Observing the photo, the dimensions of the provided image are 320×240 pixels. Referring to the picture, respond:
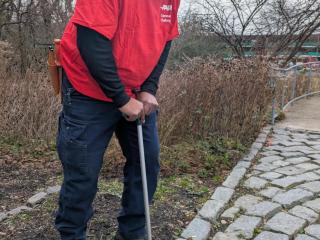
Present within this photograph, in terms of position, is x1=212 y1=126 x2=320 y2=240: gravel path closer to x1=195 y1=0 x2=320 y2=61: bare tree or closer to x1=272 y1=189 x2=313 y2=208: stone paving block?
x1=272 y1=189 x2=313 y2=208: stone paving block

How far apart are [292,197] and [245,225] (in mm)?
877


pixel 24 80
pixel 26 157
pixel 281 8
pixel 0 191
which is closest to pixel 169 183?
pixel 0 191

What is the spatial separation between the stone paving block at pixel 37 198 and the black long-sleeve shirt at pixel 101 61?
6.10 ft

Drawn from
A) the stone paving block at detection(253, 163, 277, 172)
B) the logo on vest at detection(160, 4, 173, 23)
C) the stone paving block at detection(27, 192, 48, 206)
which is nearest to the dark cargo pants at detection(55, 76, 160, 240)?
the logo on vest at detection(160, 4, 173, 23)

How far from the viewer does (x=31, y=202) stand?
12.6 ft

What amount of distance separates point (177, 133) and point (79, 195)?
3484mm

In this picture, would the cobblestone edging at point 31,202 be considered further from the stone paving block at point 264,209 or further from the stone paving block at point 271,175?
the stone paving block at point 271,175

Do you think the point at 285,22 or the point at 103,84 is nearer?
the point at 103,84

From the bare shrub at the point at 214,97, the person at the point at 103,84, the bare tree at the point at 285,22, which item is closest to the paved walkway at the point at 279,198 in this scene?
the bare shrub at the point at 214,97

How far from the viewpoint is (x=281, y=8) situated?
1075 centimetres

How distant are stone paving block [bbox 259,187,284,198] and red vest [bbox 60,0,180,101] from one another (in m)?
2.29

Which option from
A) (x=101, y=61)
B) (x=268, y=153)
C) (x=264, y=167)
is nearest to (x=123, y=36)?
(x=101, y=61)

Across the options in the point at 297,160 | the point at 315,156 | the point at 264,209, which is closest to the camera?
the point at 264,209

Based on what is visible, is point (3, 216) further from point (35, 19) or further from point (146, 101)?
point (35, 19)
